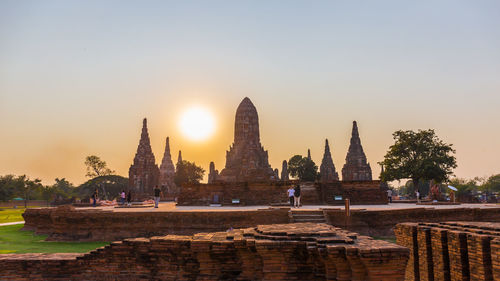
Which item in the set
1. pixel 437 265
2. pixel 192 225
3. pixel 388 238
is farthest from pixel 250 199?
pixel 437 265

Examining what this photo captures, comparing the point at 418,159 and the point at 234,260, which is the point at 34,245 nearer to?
the point at 234,260

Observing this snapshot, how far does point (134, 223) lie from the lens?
42.0 ft

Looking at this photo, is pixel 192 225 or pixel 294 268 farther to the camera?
pixel 192 225

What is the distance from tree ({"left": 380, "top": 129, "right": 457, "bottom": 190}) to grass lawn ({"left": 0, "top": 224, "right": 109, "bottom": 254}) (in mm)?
24489

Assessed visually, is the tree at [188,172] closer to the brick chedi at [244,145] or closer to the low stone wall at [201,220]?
the brick chedi at [244,145]

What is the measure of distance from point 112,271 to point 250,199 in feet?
47.0

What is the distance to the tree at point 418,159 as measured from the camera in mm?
28984

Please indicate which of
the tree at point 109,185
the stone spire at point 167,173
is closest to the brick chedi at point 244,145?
the stone spire at point 167,173

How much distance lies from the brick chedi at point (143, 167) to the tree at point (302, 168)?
1952 centimetres

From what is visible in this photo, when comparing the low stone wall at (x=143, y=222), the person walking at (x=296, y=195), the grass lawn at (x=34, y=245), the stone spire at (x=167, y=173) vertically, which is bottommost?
the grass lawn at (x=34, y=245)

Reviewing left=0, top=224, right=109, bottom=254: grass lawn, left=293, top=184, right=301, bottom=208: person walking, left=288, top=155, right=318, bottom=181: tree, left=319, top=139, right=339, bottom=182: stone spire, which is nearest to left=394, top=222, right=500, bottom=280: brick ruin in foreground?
left=0, top=224, right=109, bottom=254: grass lawn

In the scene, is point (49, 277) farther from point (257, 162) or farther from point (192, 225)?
point (257, 162)

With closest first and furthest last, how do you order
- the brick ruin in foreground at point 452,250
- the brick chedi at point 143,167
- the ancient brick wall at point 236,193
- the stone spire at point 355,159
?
1. the brick ruin in foreground at point 452,250
2. the ancient brick wall at point 236,193
3. the stone spire at point 355,159
4. the brick chedi at point 143,167

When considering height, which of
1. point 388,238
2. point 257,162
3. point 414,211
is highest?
point 257,162
